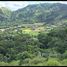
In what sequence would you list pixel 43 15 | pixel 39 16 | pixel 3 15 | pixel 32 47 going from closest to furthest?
1. pixel 32 47
2. pixel 39 16
3. pixel 43 15
4. pixel 3 15

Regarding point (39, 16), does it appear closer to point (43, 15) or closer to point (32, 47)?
point (43, 15)

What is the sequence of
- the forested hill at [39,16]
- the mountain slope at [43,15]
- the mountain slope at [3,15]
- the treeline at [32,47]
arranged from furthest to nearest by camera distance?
the mountain slope at [3,15] → the mountain slope at [43,15] → the forested hill at [39,16] → the treeline at [32,47]

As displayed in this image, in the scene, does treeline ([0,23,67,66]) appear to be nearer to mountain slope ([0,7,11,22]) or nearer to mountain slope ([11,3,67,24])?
mountain slope ([11,3,67,24])

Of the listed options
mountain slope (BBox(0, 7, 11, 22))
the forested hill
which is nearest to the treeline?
the forested hill

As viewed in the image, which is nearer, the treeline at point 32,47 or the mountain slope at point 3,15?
the treeline at point 32,47

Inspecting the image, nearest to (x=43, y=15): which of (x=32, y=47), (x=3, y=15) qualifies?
(x=3, y=15)

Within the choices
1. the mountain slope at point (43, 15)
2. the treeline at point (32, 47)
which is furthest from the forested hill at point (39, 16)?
the treeline at point (32, 47)

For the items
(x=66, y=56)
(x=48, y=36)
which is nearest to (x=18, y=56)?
(x=66, y=56)

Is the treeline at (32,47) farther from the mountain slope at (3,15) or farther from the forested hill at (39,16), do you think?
the mountain slope at (3,15)

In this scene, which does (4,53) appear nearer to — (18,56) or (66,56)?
(18,56)

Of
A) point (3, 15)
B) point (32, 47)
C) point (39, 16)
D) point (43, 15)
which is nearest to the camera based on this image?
point (32, 47)

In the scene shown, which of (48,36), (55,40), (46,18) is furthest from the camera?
(46,18)
